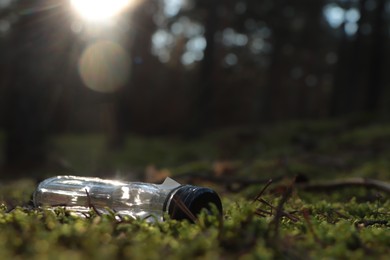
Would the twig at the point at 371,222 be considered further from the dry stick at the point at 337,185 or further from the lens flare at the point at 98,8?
the lens flare at the point at 98,8

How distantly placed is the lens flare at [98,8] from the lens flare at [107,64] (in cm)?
144

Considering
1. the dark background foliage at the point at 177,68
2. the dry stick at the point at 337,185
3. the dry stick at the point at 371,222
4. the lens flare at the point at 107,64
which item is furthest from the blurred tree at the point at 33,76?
the dry stick at the point at 371,222

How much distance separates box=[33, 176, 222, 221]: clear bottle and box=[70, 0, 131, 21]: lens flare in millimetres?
9305

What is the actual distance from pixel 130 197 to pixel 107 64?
18.3 meters

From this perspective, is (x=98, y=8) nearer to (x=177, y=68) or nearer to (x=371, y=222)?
(x=371, y=222)

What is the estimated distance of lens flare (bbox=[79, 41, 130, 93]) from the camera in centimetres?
1911

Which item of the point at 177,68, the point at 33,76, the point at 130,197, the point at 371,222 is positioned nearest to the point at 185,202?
the point at 130,197

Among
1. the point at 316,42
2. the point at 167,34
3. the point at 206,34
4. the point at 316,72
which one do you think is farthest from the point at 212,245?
the point at 316,72

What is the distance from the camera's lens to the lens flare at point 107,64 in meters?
19.1

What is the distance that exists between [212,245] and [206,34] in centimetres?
1908

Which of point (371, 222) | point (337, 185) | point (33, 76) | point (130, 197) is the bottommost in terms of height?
point (337, 185)

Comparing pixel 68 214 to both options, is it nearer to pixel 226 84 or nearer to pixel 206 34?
pixel 206 34

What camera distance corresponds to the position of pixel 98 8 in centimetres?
1562

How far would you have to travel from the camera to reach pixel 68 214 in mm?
2674
